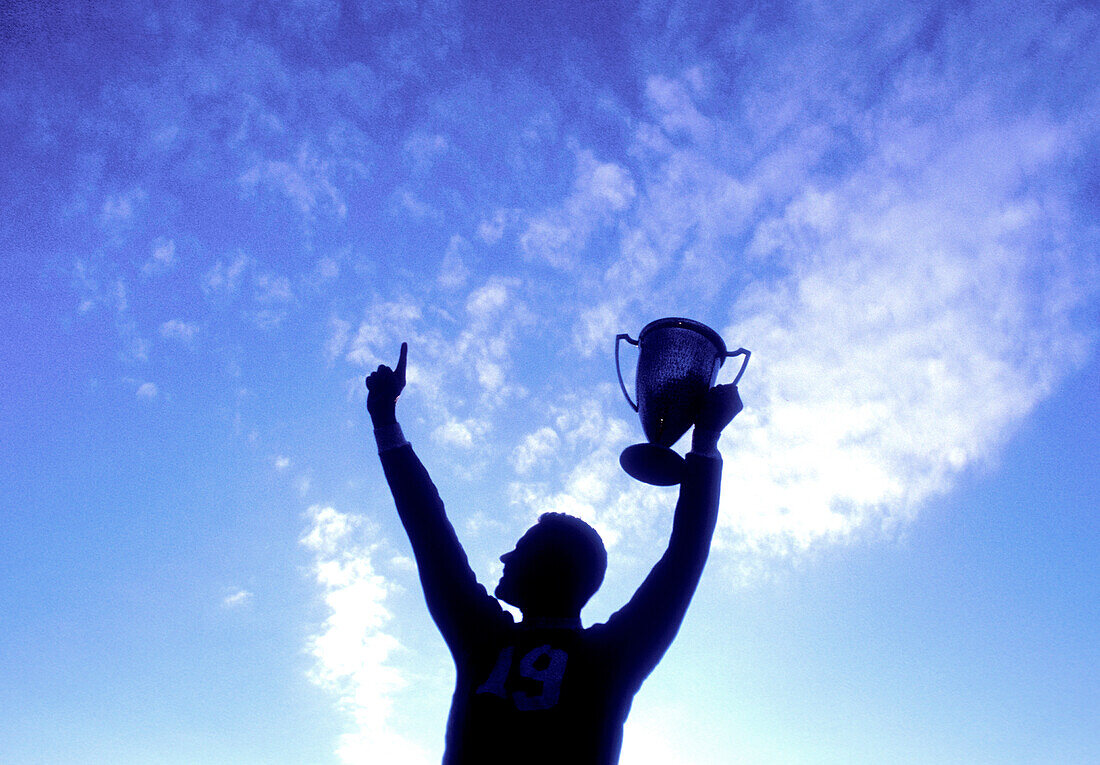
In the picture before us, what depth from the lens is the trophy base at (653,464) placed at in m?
3.21

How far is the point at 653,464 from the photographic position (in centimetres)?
324

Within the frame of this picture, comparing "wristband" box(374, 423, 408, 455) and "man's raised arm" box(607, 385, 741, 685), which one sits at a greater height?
"wristband" box(374, 423, 408, 455)

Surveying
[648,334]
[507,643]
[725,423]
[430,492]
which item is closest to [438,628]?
[507,643]

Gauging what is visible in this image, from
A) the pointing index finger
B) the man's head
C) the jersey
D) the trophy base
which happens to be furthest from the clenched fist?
the trophy base

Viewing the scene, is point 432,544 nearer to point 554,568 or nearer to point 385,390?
point 554,568

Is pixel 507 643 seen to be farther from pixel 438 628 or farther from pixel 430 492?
pixel 430 492

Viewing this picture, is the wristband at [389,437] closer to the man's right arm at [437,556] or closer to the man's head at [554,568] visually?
the man's right arm at [437,556]

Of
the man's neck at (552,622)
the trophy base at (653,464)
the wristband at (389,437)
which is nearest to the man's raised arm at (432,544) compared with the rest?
the wristband at (389,437)

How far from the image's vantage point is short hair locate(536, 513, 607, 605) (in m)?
2.73

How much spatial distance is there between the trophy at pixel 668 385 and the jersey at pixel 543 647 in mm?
508

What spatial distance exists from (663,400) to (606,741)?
1.66 metres

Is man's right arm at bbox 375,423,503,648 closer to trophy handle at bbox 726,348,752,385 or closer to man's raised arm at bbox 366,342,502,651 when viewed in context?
man's raised arm at bbox 366,342,502,651

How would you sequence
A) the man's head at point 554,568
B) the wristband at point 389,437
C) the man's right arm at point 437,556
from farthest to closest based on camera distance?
1. the wristband at point 389,437
2. the man's head at point 554,568
3. the man's right arm at point 437,556

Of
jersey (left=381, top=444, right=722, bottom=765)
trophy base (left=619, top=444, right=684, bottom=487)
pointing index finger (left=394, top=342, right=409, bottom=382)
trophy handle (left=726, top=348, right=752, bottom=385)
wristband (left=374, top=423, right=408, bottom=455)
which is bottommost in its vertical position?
jersey (left=381, top=444, right=722, bottom=765)
